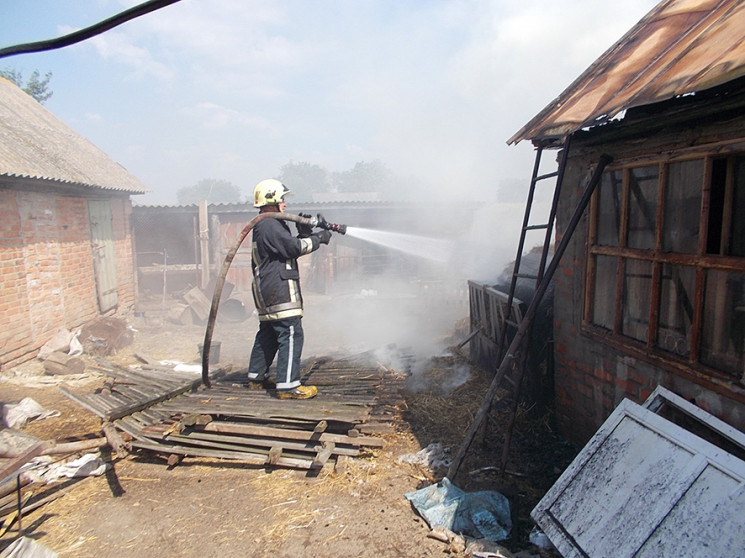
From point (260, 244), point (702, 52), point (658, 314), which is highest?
point (702, 52)

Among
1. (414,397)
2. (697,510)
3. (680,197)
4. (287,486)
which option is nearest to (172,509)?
(287,486)

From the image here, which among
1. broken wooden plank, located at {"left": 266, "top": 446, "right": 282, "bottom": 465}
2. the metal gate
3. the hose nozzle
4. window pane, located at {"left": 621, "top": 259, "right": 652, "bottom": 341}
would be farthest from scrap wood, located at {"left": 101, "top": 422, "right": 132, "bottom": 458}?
the metal gate

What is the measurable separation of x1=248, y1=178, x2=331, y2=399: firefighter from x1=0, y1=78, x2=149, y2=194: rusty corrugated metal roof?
464 cm

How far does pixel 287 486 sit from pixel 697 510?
2821 millimetres

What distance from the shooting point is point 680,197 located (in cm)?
294

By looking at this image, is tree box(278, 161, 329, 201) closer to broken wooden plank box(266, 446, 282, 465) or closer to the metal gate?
the metal gate

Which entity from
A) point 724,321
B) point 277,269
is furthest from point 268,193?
point 724,321

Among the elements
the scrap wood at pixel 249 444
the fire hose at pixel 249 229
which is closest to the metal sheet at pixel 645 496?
the scrap wood at pixel 249 444

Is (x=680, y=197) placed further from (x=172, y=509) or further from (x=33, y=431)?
(x=33, y=431)

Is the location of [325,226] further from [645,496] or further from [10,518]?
[645,496]

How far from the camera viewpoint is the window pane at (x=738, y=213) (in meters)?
2.54

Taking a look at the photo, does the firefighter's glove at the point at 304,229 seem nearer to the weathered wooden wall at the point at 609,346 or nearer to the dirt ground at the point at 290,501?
the dirt ground at the point at 290,501

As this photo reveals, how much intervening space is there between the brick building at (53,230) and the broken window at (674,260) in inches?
320

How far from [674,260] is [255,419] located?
3888 mm
